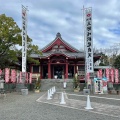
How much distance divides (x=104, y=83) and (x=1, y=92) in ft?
32.5

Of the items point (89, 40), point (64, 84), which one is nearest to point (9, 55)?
point (64, 84)

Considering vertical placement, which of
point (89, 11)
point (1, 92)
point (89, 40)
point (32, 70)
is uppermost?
point (89, 11)

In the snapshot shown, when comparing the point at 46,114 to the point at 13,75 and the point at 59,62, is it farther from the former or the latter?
the point at 59,62

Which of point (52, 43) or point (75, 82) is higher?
point (52, 43)

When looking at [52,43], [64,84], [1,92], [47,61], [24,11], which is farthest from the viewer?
[52,43]

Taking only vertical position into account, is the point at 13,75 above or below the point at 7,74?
below

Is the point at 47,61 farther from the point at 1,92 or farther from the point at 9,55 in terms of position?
the point at 1,92

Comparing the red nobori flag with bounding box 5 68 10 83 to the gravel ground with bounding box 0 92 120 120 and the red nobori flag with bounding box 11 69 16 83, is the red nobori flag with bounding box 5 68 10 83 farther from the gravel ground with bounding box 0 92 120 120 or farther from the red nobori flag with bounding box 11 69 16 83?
the gravel ground with bounding box 0 92 120 120

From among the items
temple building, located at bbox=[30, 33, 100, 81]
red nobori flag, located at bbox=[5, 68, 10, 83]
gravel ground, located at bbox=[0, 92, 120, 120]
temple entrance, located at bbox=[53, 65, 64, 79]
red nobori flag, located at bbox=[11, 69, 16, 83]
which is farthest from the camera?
temple entrance, located at bbox=[53, 65, 64, 79]

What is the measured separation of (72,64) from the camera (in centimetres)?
3631

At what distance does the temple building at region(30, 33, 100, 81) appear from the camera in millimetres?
34531

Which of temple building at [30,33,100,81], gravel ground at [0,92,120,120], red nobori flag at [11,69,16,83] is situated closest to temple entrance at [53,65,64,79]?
temple building at [30,33,100,81]

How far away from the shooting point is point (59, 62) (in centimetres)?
3534

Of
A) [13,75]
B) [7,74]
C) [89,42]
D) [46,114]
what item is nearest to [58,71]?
[13,75]
